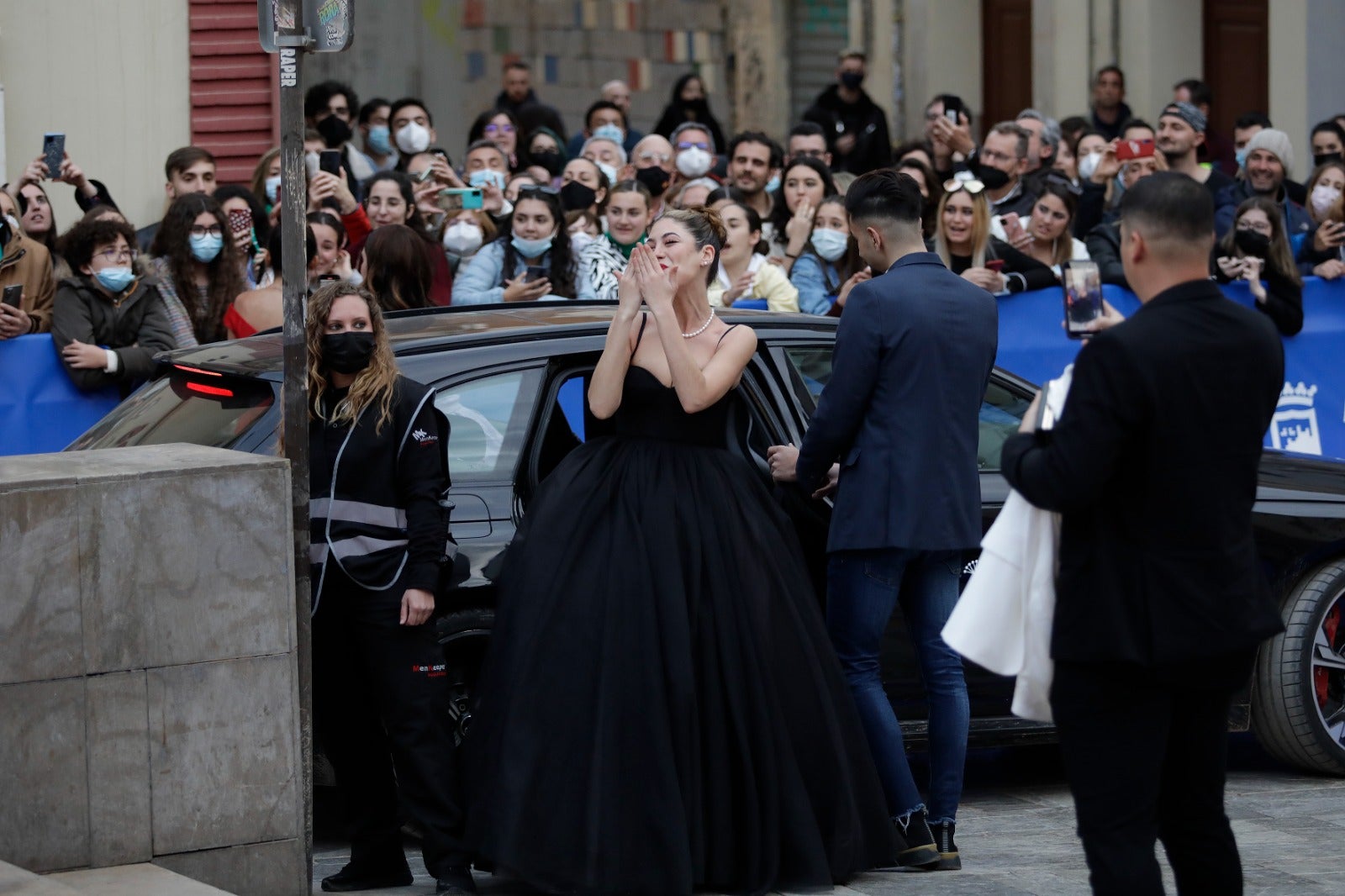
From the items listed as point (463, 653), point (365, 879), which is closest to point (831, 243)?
point (463, 653)

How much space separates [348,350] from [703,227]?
1074 mm

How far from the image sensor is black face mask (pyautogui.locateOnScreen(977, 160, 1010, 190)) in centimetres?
1170

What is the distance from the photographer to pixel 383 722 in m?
5.61

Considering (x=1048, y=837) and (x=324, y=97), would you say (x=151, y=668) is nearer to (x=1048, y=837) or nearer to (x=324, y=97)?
(x=1048, y=837)

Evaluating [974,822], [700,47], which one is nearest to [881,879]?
[974,822]

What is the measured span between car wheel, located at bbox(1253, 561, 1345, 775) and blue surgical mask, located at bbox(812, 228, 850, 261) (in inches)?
149

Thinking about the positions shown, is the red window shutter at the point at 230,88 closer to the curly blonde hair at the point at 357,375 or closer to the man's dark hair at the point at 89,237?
the man's dark hair at the point at 89,237

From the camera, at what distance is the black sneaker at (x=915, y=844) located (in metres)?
5.80

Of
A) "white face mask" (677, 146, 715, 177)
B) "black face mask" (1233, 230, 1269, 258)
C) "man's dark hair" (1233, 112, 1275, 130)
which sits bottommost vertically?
"black face mask" (1233, 230, 1269, 258)

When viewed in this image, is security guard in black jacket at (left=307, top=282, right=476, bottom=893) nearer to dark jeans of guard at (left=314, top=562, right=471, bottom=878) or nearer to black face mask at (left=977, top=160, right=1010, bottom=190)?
dark jeans of guard at (left=314, top=562, right=471, bottom=878)

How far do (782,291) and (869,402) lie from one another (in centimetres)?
410

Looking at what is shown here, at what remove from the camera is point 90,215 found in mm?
8797

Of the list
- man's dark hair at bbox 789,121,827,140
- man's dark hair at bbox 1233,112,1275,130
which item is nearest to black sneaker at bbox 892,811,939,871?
man's dark hair at bbox 789,121,827,140

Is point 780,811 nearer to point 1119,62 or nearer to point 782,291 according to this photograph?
point 782,291
